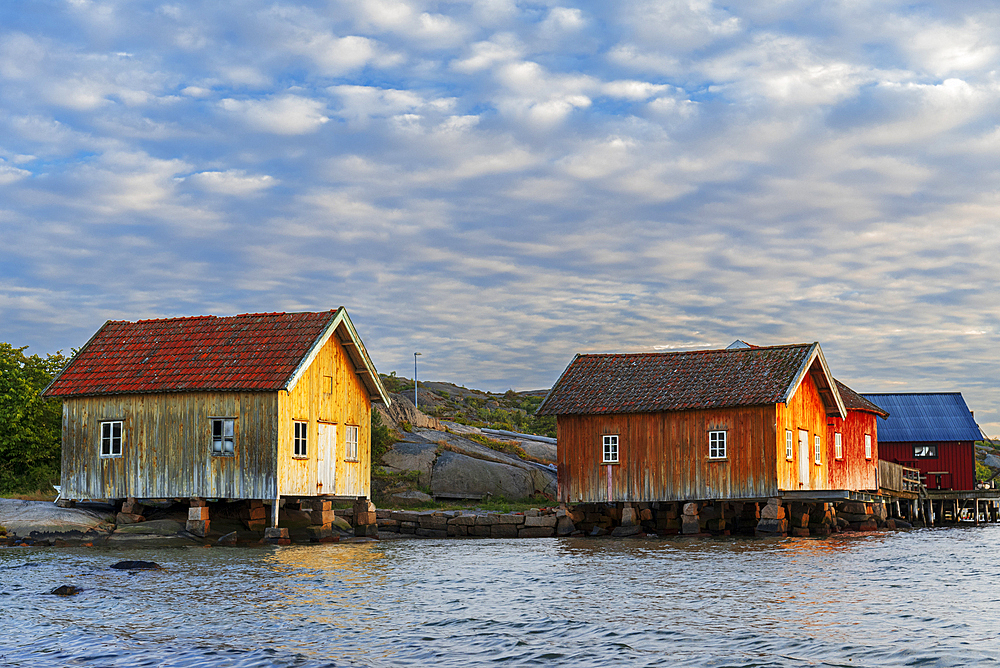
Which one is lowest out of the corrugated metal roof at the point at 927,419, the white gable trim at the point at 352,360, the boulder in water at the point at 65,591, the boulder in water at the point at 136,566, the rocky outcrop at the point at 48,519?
the boulder in water at the point at 136,566

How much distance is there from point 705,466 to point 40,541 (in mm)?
22099

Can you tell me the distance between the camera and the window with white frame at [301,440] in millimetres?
31703

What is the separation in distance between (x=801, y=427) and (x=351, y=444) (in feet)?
56.0

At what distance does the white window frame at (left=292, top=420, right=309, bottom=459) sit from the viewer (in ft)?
103

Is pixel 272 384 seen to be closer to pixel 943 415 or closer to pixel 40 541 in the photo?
pixel 40 541

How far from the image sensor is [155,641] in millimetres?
13883

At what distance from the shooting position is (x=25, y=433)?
124ft

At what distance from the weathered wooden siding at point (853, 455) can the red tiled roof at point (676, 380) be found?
6.77 m

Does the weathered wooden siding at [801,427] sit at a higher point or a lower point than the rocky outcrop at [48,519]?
higher

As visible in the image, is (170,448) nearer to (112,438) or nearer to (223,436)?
(223,436)

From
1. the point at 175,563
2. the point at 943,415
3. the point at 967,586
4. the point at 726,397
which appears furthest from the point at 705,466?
the point at 943,415

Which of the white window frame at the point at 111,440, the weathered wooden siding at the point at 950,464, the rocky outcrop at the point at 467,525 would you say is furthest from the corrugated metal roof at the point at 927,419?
the white window frame at the point at 111,440

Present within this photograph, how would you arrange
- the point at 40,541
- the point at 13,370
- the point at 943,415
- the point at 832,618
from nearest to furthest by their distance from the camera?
the point at 832,618
the point at 40,541
the point at 13,370
the point at 943,415

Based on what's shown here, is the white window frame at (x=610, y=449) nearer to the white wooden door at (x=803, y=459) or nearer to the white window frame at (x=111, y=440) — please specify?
the white wooden door at (x=803, y=459)
